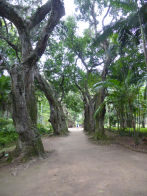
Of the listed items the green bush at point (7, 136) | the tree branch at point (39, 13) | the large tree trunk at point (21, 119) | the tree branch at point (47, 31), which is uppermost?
the tree branch at point (39, 13)

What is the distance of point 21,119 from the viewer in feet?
15.7

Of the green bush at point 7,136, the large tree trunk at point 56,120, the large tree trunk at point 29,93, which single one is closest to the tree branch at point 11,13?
the large tree trunk at point 29,93

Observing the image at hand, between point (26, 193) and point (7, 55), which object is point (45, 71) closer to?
point (7, 55)

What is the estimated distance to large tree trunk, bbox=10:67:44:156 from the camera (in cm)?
468

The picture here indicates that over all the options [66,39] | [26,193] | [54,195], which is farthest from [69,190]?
[66,39]

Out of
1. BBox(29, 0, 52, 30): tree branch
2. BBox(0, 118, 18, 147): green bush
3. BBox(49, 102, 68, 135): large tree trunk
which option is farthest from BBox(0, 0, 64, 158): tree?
BBox(49, 102, 68, 135): large tree trunk

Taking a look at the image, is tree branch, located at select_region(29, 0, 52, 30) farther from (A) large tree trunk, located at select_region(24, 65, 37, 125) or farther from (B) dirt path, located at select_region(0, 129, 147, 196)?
(B) dirt path, located at select_region(0, 129, 147, 196)

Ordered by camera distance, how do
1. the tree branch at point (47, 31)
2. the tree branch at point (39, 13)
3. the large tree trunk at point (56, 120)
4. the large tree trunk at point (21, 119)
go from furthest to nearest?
1. the large tree trunk at point (56, 120)
2. the tree branch at point (39, 13)
3. the tree branch at point (47, 31)
4. the large tree trunk at point (21, 119)

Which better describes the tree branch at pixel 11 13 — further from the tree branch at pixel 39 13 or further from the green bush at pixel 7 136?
the green bush at pixel 7 136

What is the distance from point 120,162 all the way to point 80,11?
10869 mm

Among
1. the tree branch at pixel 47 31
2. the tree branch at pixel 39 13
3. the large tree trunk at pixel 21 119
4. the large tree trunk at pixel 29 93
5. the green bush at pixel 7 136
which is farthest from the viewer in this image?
the green bush at pixel 7 136

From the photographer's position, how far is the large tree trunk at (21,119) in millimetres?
4684

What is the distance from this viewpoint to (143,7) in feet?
19.0

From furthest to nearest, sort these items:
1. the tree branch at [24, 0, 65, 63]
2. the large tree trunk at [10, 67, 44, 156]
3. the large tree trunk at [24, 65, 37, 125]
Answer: the large tree trunk at [24, 65, 37, 125] < the tree branch at [24, 0, 65, 63] < the large tree trunk at [10, 67, 44, 156]
